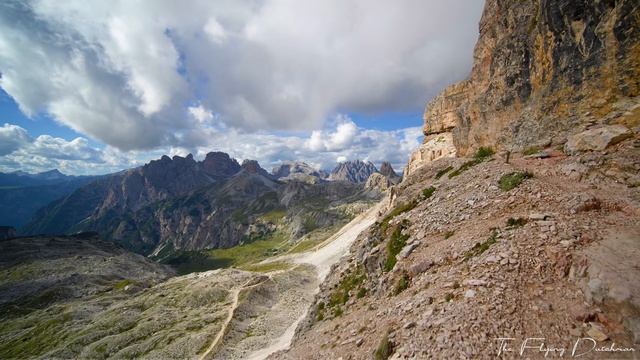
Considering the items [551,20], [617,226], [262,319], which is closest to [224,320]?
[262,319]

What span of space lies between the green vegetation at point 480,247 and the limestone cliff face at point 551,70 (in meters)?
19.3

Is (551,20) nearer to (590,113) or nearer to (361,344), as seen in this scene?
(590,113)

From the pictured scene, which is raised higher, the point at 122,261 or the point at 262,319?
the point at 122,261

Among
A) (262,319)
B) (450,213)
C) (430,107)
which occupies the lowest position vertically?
(262,319)

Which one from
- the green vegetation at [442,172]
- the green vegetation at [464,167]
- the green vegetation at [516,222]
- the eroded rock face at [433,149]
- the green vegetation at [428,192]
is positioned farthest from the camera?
the eroded rock face at [433,149]

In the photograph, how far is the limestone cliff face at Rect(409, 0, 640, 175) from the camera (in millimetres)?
30281

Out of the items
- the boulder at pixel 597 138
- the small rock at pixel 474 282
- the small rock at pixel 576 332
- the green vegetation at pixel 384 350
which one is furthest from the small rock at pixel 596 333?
the boulder at pixel 597 138

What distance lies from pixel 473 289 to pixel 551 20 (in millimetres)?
38366

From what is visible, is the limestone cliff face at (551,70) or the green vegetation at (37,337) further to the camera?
the green vegetation at (37,337)

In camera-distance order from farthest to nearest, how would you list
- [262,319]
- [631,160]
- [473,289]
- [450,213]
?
1. [262,319]
2. [450,213]
3. [631,160]
4. [473,289]

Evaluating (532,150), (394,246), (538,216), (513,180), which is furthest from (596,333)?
(532,150)

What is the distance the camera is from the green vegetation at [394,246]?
25.7 m

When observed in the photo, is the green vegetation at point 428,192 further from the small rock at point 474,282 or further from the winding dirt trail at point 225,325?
the winding dirt trail at point 225,325

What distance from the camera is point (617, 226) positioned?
53.4 ft
